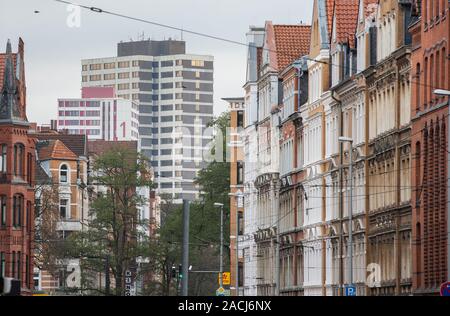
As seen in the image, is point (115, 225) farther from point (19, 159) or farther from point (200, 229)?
point (19, 159)

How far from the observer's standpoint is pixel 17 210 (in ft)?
335

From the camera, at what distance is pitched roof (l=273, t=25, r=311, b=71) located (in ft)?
346

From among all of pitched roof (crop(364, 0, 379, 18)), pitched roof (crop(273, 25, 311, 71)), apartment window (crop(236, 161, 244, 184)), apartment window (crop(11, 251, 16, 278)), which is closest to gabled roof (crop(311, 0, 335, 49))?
pitched roof (crop(364, 0, 379, 18))

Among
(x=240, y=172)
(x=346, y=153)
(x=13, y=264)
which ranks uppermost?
(x=240, y=172)

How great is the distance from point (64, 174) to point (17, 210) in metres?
50.5

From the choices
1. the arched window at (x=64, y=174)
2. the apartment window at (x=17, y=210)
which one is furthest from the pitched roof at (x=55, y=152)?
the apartment window at (x=17, y=210)

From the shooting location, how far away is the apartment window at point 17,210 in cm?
10175

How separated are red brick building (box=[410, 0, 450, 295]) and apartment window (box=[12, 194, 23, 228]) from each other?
40.2 metres

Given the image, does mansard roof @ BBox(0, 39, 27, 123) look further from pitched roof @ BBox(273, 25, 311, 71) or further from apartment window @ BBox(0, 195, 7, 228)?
pitched roof @ BBox(273, 25, 311, 71)

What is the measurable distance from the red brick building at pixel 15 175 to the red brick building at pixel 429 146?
130ft

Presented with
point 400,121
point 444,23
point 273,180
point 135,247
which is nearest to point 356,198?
point 400,121

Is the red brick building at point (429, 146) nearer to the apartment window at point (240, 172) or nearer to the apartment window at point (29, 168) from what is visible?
the apartment window at point (29, 168)

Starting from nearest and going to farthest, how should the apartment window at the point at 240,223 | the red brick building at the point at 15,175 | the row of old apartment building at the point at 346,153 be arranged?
the row of old apartment building at the point at 346,153 < the red brick building at the point at 15,175 < the apartment window at the point at 240,223

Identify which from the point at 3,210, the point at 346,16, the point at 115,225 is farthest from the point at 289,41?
the point at 115,225
